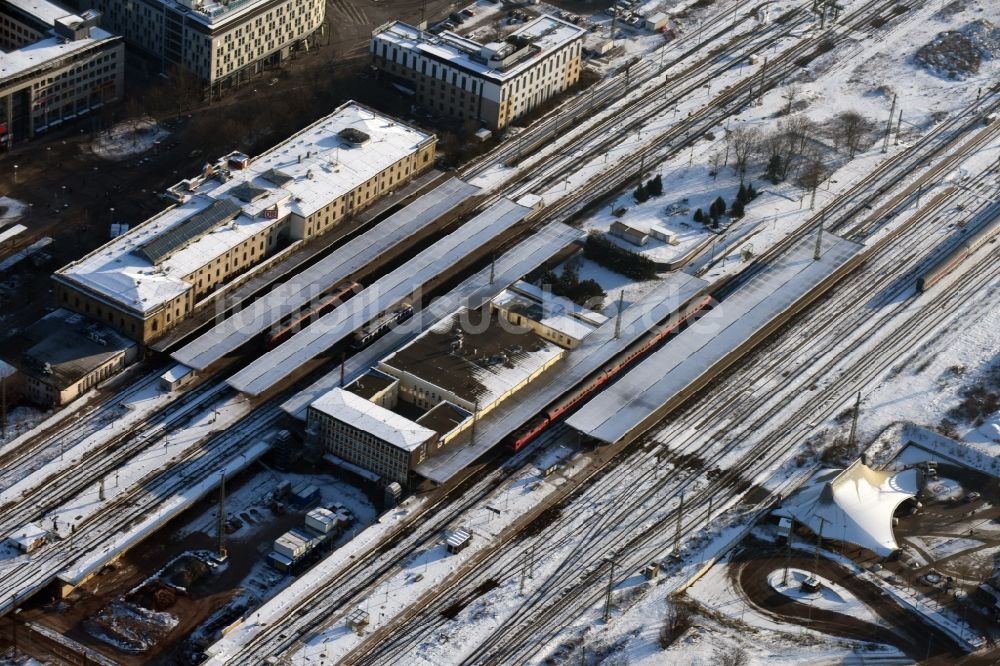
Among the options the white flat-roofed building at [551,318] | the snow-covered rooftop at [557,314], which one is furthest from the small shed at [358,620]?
the snow-covered rooftop at [557,314]

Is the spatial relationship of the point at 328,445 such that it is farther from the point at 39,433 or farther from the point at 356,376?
the point at 39,433

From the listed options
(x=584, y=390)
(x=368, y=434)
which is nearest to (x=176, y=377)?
(x=368, y=434)

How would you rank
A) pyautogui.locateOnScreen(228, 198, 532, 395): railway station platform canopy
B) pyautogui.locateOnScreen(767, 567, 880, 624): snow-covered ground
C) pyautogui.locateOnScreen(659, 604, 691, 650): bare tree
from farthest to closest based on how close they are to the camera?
pyautogui.locateOnScreen(228, 198, 532, 395): railway station platform canopy
pyautogui.locateOnScreen(767, 567, 880, 624): snow-covered ground
pyautogui.locateOnScreen(659, 604, 691, 650): bare tree

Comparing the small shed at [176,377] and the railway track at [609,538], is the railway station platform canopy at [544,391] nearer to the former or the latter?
the railway track at [609,538]

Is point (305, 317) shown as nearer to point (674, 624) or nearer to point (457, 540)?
point (457, 540)

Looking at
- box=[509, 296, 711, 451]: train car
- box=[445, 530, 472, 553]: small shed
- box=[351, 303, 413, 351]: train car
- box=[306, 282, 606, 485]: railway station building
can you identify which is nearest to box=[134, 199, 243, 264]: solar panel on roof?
box=[351, 303, 413, 351]: train car

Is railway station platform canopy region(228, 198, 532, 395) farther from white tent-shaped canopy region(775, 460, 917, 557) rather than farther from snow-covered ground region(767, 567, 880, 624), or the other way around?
snow-covered ground region(767, 567, 880, 624)
